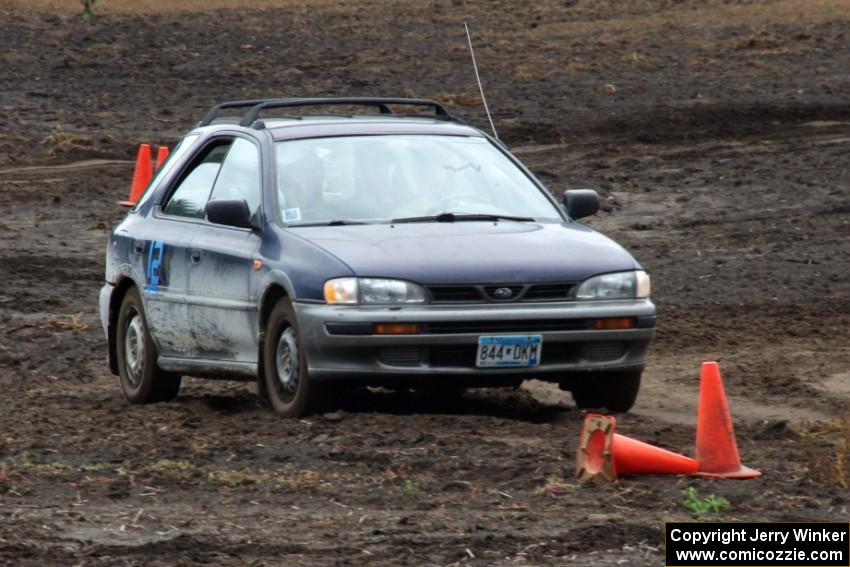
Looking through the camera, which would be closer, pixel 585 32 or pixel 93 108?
pixel 93 108

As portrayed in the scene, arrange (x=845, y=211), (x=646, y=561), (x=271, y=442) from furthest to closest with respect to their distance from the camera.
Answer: (x=845, y=211) → (x=271, y=442) → (x=646, y=561)

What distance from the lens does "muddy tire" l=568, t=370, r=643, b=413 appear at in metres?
9.91

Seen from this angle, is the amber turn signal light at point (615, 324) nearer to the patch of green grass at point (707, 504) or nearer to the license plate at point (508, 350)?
the license plate at point (508, 350)

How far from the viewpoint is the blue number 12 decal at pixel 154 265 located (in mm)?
10742

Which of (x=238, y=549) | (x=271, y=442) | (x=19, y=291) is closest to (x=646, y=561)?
(x=238, y=549)

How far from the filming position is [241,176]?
34.3ft

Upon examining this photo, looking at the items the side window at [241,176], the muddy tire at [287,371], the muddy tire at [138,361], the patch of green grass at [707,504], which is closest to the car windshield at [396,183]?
the side window at [241,176]

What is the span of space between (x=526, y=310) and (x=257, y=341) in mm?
1419

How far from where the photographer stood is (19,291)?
1560cm

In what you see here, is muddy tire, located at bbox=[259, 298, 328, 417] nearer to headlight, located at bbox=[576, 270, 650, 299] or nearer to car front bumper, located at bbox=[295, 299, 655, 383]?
car front bumper, located at bbox=[295, 299, 655, 383]

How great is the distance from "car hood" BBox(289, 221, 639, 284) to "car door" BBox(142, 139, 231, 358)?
3.26 ft

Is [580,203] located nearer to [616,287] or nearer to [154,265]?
[616,287]

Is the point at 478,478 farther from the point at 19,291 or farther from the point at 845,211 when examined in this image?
the point at 845,211
